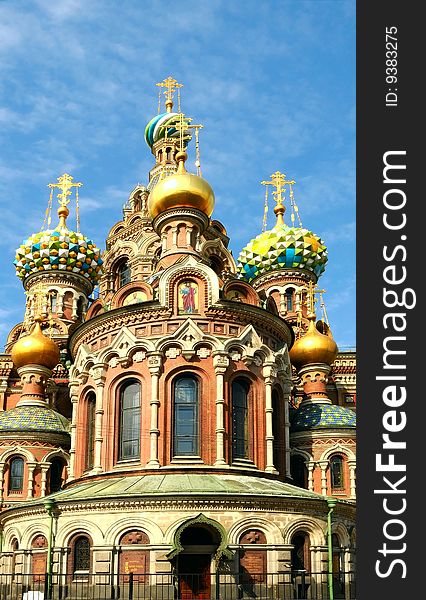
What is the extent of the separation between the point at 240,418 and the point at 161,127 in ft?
62.4

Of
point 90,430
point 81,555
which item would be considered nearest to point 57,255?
point 90,430

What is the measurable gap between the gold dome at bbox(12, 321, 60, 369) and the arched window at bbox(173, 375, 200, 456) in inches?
321

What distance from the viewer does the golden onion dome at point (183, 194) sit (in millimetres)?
25891

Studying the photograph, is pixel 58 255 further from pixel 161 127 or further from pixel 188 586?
pixel 188 586

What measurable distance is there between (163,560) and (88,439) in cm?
585

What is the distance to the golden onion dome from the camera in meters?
25.9

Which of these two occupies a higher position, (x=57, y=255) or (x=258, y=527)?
(x=57, y=255)

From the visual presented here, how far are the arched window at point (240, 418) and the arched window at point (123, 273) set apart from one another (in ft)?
33.3

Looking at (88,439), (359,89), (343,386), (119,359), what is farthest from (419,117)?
(343,386)

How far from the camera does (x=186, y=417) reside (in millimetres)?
21531

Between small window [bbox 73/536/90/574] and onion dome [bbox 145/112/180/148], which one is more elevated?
onion dome [bbox 145/112/180/148]

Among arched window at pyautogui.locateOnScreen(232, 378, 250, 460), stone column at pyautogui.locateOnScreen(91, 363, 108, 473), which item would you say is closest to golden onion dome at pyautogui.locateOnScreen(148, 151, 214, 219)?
stone column at pyautogui.locateOnScreen(91, 363, 108, 473)

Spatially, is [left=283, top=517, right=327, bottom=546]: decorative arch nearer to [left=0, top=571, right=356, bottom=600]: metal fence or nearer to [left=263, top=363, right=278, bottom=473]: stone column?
[left=0, top=571, right=356, bottom=600]: metal fence

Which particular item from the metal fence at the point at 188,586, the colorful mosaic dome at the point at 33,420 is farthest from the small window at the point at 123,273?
the metal fence at the point at 188,586
